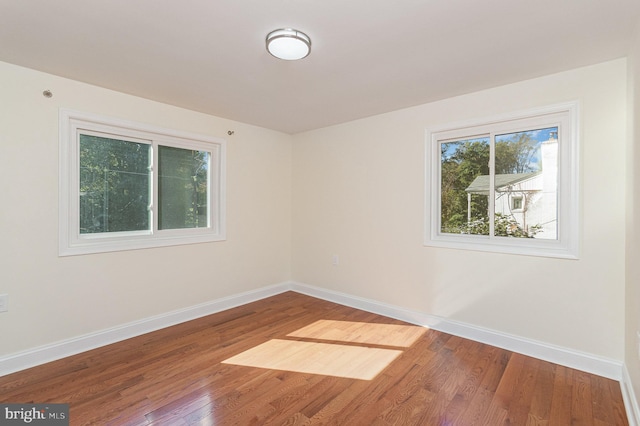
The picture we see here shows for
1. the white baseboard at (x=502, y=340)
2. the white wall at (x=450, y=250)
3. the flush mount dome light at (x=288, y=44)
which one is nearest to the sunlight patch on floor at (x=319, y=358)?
the white baseboard at (x=502, y=340)

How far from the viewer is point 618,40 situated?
194 centimetres

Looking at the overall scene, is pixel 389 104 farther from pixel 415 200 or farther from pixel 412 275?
pixel 412 275

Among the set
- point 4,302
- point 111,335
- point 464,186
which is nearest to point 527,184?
point 464,186

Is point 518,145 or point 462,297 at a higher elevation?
point 518,145

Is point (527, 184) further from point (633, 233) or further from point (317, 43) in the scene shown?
point (317, 43)

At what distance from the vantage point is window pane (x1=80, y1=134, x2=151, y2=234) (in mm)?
2719

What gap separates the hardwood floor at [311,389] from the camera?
1.81 meters

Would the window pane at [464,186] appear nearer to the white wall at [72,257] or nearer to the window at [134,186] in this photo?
the white wall at [72,257]

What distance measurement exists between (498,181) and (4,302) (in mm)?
4278

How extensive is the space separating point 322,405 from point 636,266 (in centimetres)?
211

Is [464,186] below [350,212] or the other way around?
the other way around

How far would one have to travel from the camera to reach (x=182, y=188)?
3436 mm

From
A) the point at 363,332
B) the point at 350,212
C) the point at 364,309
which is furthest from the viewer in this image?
the point at 350,212

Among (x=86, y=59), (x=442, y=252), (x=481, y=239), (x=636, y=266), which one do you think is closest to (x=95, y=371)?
(x=86, y=59)
